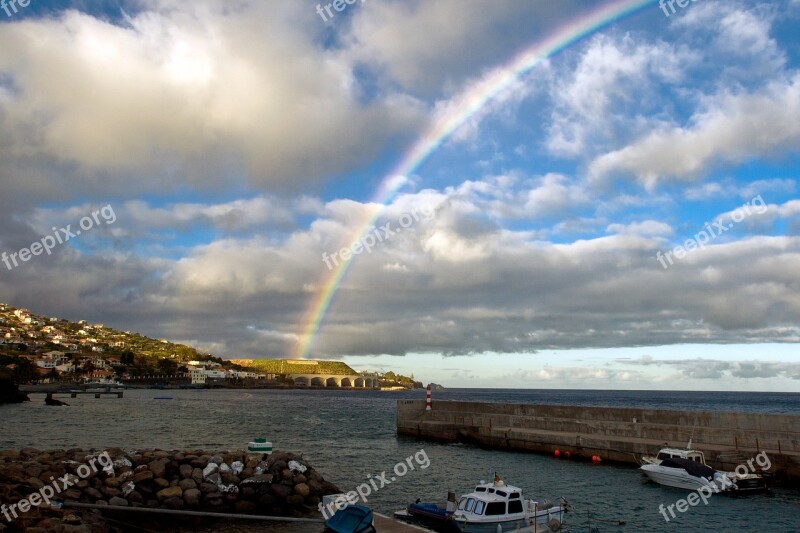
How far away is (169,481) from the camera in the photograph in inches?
1027

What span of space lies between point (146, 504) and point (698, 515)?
2438 cm

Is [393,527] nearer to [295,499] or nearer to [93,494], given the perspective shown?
[295,499]

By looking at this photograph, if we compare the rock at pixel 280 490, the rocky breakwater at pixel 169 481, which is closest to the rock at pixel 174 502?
the rocky breakwater at pixel 169 481

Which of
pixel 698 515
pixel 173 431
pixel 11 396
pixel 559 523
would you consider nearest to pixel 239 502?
pixel 559 523

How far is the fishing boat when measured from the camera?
21.5m

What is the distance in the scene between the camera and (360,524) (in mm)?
16266

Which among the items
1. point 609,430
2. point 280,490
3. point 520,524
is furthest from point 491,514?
point 609,430

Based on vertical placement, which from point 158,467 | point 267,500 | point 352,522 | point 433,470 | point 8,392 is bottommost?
point 433,470

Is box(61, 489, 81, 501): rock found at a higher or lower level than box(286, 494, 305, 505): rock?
higher

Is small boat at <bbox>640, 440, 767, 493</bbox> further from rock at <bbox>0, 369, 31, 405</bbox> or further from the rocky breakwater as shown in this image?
rock at <bbox>0, 369, 31, 405</bbox>

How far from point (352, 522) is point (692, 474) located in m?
23.2

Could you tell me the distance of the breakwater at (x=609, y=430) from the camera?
34125mm

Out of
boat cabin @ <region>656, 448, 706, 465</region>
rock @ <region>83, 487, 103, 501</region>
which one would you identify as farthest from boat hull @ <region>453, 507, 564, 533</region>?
boat cabin @ <region>656, 448, 706, 465</region>

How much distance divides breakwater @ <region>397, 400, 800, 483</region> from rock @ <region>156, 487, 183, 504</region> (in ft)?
92.0
